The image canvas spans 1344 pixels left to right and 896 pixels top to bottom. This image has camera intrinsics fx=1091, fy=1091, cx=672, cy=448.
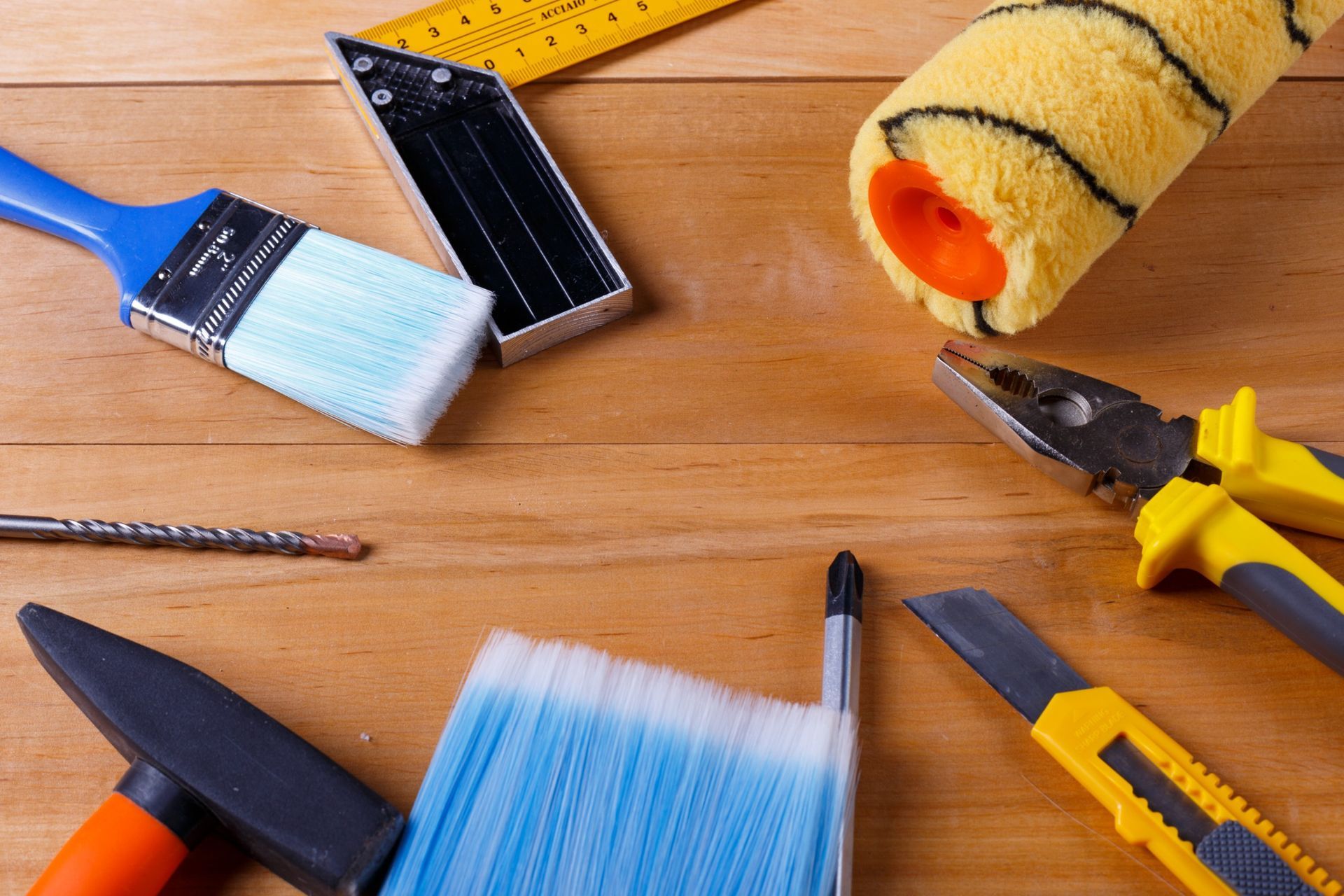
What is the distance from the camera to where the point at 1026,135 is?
0.72 m

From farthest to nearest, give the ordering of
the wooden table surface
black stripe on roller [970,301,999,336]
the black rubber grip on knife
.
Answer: black stripe on roller [970,301,999,336], the wooden table surface, the black rubber grip on knife

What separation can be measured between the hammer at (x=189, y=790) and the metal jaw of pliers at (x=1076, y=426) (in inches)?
19.2

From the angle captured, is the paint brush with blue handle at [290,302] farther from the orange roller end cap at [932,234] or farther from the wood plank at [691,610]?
the orange roller end cap at [932,234]

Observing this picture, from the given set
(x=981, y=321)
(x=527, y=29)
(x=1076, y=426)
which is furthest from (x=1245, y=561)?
(x=527, y=29)

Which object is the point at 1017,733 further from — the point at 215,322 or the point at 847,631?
the point at 215,322

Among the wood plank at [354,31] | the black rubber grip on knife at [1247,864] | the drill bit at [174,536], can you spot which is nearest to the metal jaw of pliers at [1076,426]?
the black rubber grip on knife at [1247,864]

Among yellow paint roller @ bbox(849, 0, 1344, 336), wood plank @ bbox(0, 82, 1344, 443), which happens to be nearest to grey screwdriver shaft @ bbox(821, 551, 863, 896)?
wood plank @ bbox(0, 82, 1344, 443)

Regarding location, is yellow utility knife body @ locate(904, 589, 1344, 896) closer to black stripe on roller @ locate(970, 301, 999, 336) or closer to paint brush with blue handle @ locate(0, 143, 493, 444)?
black stripe on roller @ locate(970, 301, 999, 336)

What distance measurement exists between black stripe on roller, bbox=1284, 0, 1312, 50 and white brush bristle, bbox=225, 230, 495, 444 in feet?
1.98

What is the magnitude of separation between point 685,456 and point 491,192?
274 mm

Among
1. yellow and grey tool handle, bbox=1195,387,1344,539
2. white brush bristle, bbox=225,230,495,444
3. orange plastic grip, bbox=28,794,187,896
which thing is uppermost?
white brush bristle, bbox=225,230,495,444

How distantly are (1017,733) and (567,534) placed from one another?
1.09ft

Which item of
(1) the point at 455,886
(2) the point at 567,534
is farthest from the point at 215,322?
(1) the point at 455,886

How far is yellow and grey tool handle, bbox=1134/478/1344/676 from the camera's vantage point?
673 millimetres
